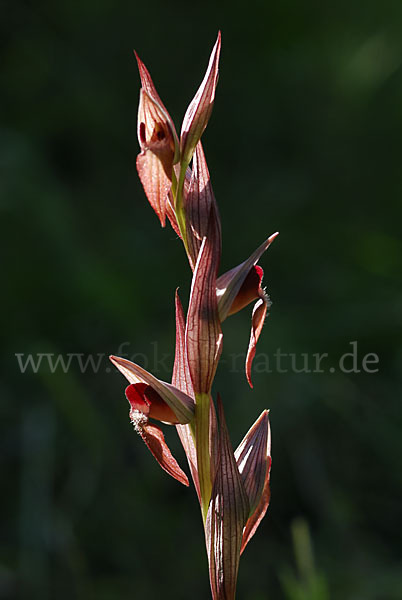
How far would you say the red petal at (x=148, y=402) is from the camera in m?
0.81

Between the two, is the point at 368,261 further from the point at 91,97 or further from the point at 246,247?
the point at 91,97

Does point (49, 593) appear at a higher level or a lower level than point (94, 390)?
lower

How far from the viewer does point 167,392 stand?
0.82 metres

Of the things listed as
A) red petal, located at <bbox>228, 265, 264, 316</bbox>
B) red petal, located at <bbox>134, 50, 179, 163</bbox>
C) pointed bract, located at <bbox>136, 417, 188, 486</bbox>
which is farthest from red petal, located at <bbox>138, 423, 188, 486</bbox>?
red petal, located at <bbox>134, 50, 179, 163</bbox>

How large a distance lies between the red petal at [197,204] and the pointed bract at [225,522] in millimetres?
281

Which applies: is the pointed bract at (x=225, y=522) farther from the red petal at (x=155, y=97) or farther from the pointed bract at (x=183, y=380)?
the red petal at (x=155, y=97)

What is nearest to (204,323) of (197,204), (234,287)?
(234,287)

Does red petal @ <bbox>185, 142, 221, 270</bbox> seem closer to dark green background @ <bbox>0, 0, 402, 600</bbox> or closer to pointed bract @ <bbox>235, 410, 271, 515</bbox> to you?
pointed bract @ <bbox>235, 410, 271, 515</bbox>

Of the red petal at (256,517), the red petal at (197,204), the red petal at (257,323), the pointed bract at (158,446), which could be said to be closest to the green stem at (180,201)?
the red petal at (197,204)

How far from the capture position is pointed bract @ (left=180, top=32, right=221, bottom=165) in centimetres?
84

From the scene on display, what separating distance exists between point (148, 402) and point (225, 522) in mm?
201

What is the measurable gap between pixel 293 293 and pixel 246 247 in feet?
1.19

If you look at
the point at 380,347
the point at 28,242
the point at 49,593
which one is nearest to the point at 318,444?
the point at 380,347

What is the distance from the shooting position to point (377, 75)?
11.0 feet
